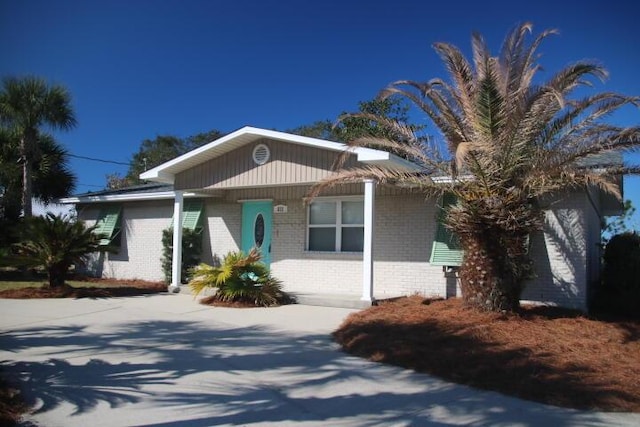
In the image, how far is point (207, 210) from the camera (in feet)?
51.3

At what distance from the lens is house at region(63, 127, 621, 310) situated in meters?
10.3

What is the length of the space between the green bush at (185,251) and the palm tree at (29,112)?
5.23 metres

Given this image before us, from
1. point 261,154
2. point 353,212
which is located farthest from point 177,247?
point 353,212

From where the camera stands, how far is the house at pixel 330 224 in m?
10.3

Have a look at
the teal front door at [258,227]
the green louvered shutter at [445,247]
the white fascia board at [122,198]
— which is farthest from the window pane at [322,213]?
the white fascia board at [122,198]

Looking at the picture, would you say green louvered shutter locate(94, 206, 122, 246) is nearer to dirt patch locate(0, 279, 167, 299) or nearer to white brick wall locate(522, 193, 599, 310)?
dirt patch locate(0, 279, 167, 299)

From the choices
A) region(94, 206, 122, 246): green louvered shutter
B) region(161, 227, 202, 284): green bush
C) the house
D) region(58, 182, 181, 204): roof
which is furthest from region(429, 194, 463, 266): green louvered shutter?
region(94, 206, 122, 246): green louvered shutter

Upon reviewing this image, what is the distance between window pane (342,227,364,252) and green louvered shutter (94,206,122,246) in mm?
8415

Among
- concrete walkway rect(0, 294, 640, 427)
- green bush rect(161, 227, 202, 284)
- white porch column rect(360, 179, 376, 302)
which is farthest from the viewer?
green bush rect(161, 227, 202, 284)

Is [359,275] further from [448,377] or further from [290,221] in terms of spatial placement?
[448,377]

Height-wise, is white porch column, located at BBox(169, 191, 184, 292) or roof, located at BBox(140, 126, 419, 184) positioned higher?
roof, located at BBox(140, 126, 419, 184)

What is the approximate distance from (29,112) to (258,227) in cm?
843

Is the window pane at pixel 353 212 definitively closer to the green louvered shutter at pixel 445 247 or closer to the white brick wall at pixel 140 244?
the green louvered shutter at pixel 445 247

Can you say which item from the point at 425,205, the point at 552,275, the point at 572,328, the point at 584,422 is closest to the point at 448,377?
the point at 584,422
